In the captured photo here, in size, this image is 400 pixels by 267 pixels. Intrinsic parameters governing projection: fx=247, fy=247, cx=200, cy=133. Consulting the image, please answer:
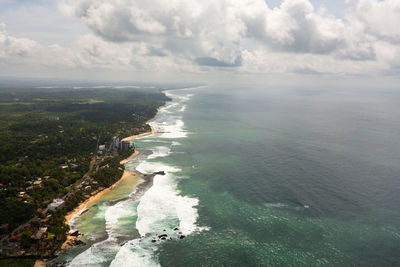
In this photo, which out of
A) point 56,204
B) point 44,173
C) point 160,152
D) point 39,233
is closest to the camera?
point 39,233

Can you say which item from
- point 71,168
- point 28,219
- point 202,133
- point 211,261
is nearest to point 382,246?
point 211,261

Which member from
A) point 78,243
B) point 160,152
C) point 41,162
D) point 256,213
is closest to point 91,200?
point 78,243

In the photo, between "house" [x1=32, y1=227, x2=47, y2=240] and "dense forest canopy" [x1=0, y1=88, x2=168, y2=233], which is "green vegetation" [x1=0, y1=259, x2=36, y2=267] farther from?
"dense forest canopy" [x1=0, y1=88, x2=168, y2=233]

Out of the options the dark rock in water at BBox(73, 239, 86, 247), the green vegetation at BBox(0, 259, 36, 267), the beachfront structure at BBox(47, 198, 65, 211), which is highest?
the beachfront structure at BBox(47, 198, 65, 211)

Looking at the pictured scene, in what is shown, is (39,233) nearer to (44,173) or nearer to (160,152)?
(44,173)

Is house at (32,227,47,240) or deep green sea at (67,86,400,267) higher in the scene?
house at (32,227,47,240)

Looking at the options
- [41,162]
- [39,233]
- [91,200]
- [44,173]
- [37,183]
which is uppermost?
[41,162]

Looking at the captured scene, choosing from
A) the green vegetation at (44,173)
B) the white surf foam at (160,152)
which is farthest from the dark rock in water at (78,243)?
the white surf foam at (160,152)

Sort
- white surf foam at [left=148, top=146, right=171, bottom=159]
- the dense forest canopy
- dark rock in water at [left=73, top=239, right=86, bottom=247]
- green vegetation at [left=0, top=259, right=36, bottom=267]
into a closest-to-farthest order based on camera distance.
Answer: green vegetation at [left=0, top=259, right=36, bottom=267] → dark rock in water at [left=73, top=239, right=86, bottom=247] → the dense forest canopy → white surf foam at [left=148, top=146, right=171, bottom=159]

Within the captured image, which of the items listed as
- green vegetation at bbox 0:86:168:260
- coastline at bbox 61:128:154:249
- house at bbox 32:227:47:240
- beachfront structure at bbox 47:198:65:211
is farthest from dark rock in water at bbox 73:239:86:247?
beachfront structure at bbox 47:198:65:211

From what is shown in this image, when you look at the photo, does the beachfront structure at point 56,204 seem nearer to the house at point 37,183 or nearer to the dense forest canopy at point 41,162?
the dense forest canopy at point 41,162

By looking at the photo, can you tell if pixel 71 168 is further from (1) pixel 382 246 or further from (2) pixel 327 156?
(2) pixel 327 156
